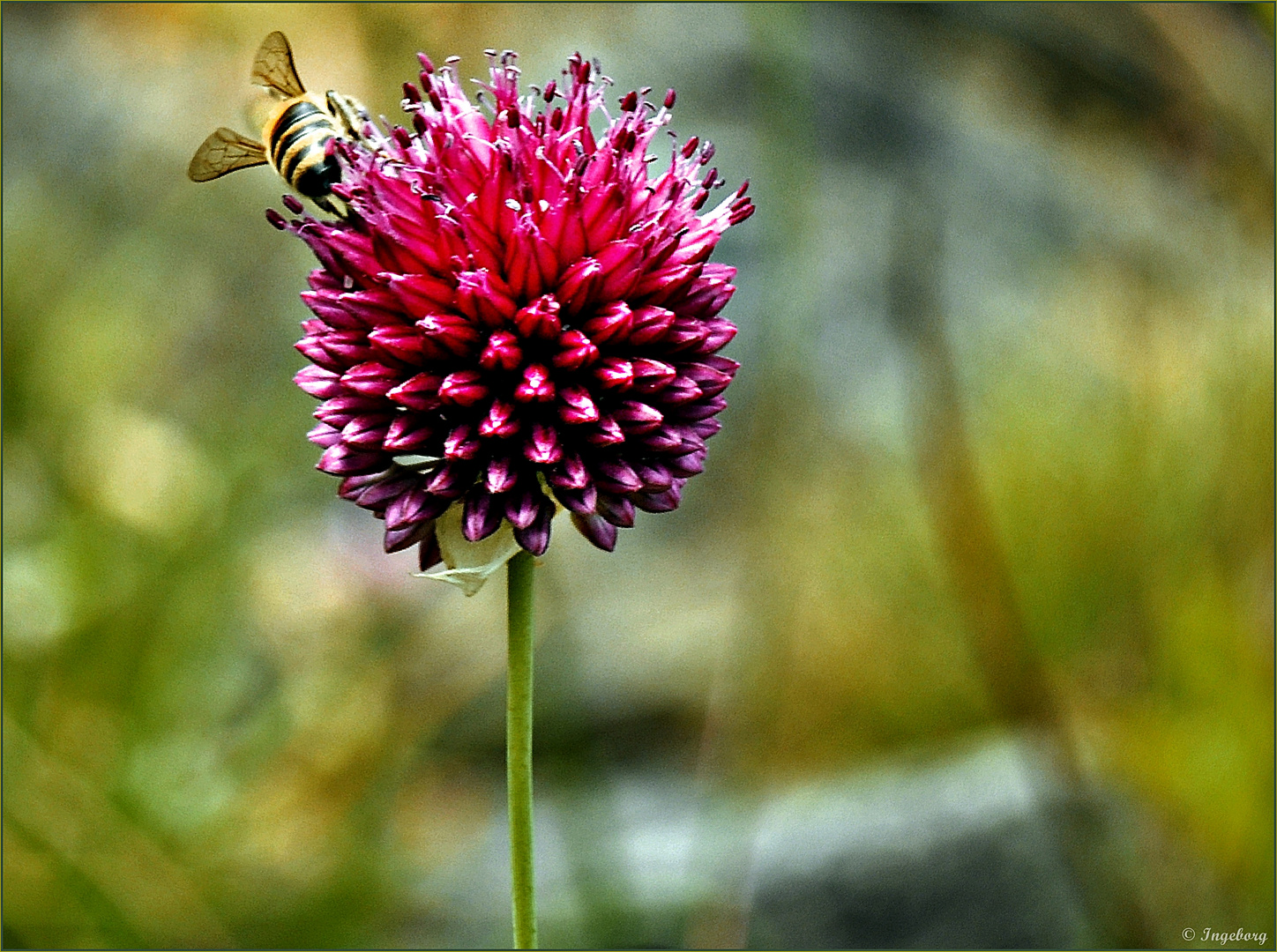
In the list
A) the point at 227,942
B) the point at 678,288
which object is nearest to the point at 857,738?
the point at 227,942

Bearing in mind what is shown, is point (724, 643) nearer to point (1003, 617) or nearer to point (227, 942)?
point (1003, 617)

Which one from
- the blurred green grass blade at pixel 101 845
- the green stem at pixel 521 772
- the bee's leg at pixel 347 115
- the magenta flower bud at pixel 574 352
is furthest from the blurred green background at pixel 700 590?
the green stem at pixel 521 772

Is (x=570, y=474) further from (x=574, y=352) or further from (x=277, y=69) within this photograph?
(x=277, y=69)

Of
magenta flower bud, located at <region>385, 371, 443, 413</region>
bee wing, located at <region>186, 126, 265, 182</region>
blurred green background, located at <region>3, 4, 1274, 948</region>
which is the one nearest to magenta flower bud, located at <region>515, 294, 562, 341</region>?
magenta flower bud, located at <region>385, 371, 443, 413</region>

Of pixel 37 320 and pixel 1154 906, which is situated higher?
pixel 37 320

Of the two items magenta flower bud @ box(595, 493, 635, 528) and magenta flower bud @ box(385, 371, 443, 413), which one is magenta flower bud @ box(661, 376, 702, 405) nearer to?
magenta flower bud @ box(595, 493, 635, 528)

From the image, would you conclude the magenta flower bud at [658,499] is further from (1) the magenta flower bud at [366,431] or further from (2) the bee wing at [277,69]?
(2) the bee wing at [277,69]
